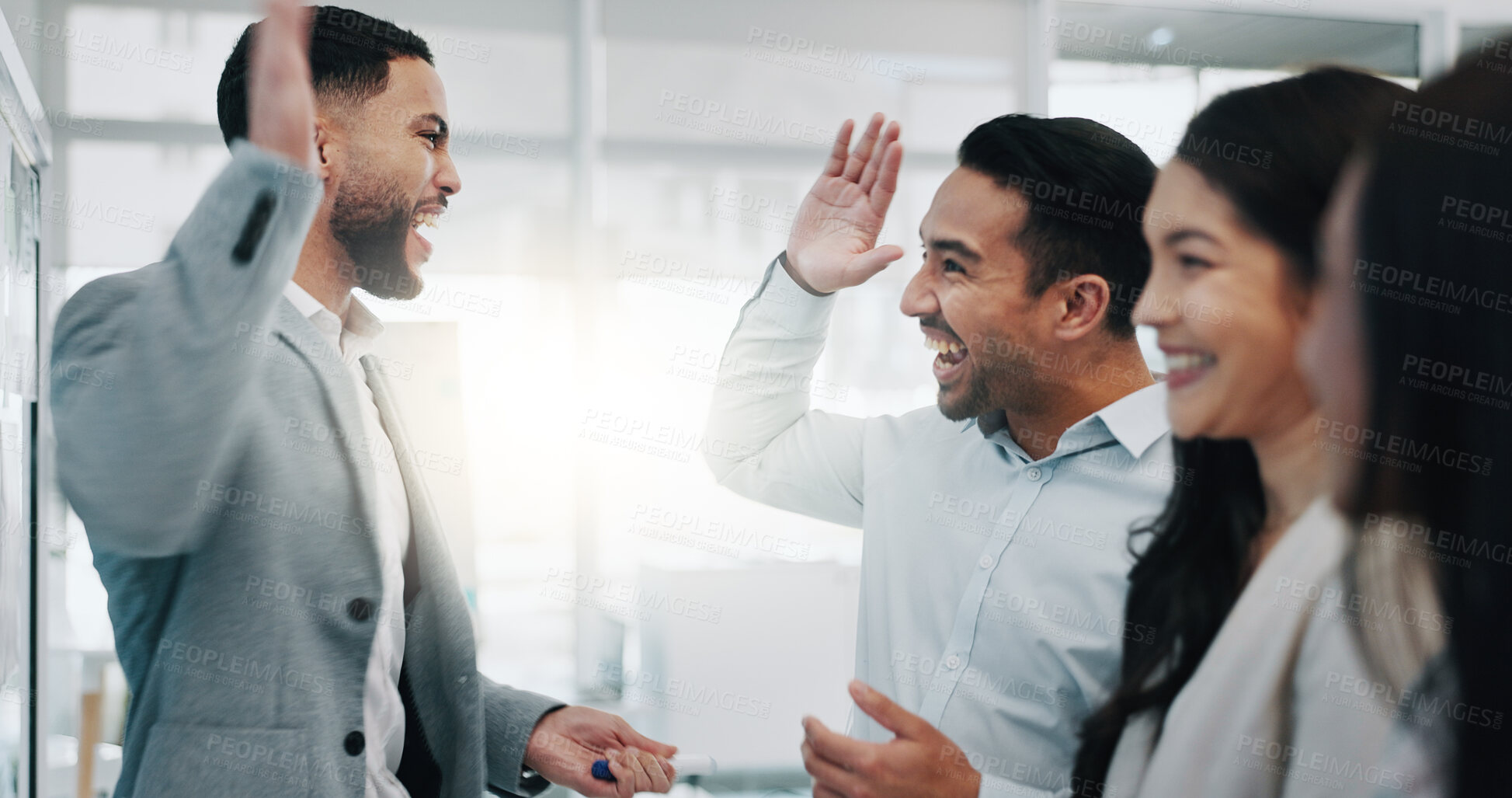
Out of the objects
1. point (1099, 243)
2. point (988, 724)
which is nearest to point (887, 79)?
point (1099, 243)

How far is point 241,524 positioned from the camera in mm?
1112

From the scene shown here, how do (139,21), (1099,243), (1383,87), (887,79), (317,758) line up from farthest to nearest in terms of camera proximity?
(887,79), (139,21), (1099,243), (317,758), (1383,87)

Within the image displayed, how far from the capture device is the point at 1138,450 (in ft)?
4.44

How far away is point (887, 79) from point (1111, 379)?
2.06 meters

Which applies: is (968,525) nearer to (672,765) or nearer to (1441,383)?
(672,765)

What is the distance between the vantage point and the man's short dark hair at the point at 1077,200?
144 cm

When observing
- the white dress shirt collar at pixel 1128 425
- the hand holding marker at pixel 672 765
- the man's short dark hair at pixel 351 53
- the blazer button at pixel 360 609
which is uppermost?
the man's short dark hair at pixel 351 53

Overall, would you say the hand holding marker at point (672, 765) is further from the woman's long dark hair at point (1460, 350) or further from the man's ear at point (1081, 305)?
the woman's long dark hair at point (1460, 350)

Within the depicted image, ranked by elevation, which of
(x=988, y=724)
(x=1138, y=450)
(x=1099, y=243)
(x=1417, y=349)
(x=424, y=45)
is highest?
(x=424, y=45)

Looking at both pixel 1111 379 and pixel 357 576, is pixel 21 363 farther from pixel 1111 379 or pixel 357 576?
pixel 1111 379

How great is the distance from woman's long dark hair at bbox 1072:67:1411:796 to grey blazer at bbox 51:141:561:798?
84 centimetres

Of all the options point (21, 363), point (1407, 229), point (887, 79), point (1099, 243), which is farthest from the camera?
point (887, 79)

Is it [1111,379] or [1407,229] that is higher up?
[1407,229]

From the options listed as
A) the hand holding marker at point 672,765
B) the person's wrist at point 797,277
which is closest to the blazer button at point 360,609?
the hand holding marker at point 672,765
